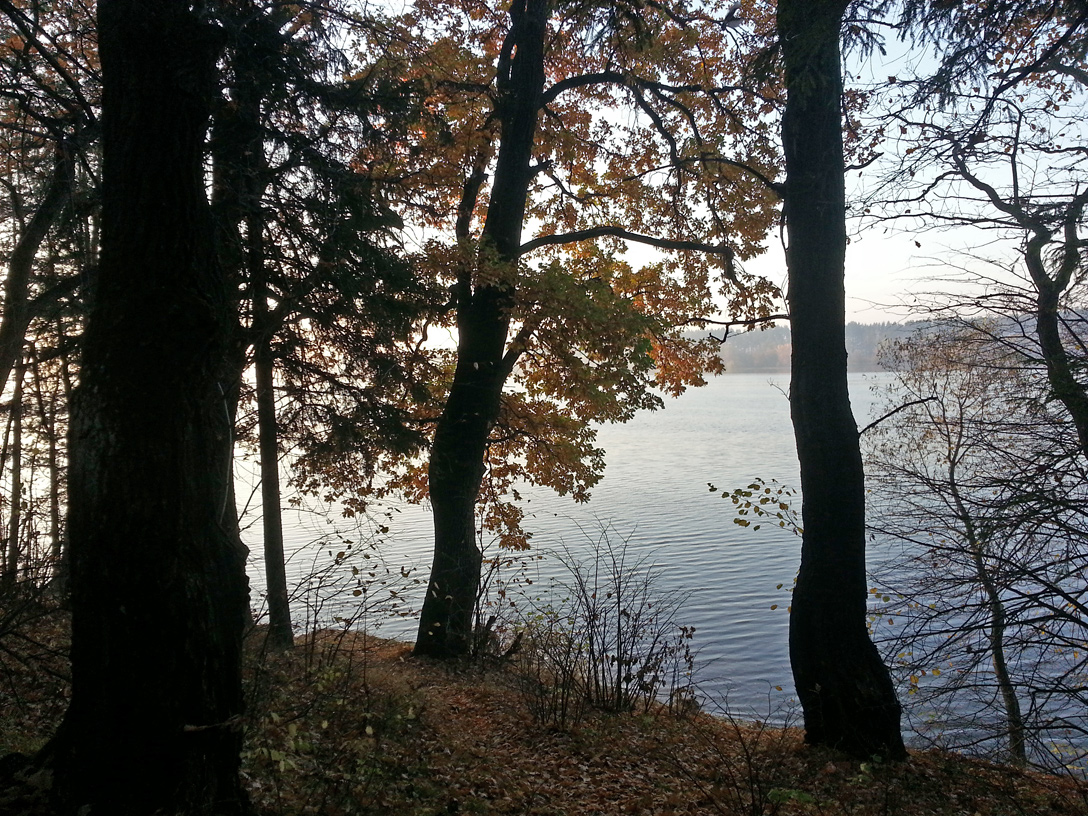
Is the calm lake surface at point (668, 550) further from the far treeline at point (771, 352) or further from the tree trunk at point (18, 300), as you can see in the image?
the far treeline at point (771, 352)

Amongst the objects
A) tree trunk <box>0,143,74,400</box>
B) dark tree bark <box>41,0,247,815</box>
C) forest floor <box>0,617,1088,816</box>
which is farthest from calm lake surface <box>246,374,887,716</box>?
tree trunk <box>0,143,74,400</box>

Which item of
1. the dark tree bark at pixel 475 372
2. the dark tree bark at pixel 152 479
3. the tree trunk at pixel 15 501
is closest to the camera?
the dark tree bark at pixel 152 479

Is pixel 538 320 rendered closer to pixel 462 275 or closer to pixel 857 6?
pixel 462 275

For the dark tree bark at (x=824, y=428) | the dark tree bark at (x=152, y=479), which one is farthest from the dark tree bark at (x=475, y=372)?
the dark tree bark at (x=152, y=479)

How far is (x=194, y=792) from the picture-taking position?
3.40 meters

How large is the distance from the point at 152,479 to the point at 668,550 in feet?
47.4

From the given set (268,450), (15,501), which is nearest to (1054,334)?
(268,450)

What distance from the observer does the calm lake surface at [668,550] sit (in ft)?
Result: 34.7

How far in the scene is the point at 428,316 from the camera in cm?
951

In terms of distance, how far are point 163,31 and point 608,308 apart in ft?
20.2

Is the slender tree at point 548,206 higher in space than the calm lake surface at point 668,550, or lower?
higher

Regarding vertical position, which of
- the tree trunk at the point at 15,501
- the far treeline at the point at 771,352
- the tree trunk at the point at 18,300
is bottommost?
the tree trunk at the point at 15,501

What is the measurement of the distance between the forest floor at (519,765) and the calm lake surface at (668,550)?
84cm

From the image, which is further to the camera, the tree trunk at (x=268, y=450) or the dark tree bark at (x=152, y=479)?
the tree trunk at (x=268, y=450)
